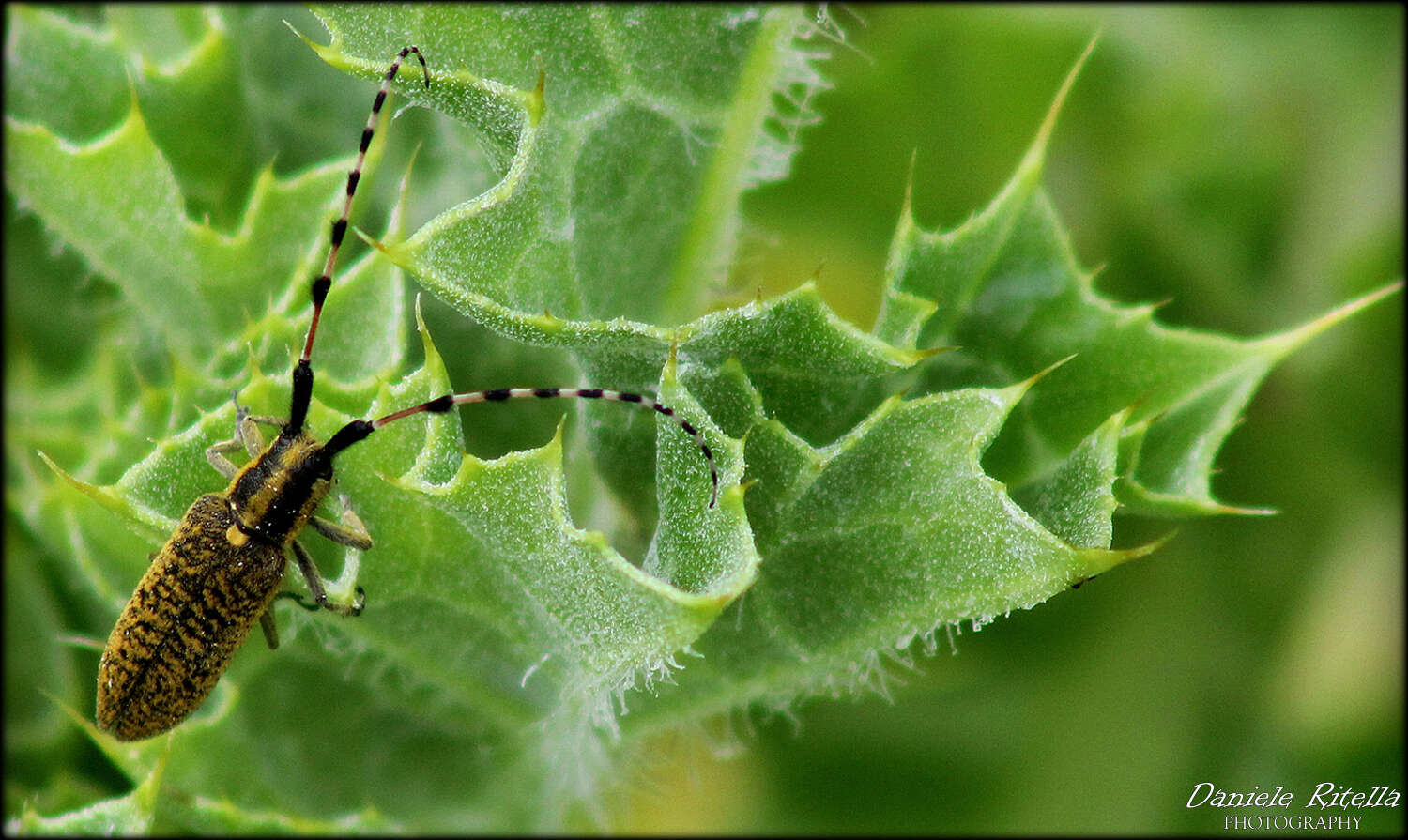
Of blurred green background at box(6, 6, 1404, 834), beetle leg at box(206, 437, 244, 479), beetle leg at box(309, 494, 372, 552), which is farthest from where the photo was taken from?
blurred green background at box(6, 6, 1404, 834)

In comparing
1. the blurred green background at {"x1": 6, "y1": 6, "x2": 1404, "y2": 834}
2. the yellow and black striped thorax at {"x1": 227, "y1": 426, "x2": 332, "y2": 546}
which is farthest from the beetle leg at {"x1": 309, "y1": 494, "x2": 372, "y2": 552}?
the blurred green background at {"x1": 6, "y1": 6, "x2": 1404, "y2": 834}

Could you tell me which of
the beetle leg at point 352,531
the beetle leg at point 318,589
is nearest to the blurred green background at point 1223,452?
the beetle leg at point 318,589

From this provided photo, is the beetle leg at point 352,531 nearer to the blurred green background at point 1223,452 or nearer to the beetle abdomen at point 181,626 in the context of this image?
the beetle abdomen at point 181,626

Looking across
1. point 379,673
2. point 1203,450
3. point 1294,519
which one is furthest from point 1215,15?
point 379,673

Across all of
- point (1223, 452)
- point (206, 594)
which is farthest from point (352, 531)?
point (1223, 452)

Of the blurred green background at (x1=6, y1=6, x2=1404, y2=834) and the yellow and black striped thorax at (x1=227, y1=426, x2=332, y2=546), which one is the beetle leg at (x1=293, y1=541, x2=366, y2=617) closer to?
the yellow and black striped thorax at (x1=227, y1=426, x2=332, y2=546)

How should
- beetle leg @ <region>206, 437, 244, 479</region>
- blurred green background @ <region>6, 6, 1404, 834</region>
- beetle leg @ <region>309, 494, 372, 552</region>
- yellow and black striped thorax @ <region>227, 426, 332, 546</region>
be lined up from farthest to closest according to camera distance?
1. blurred green background @ <region>6, 6, 1404, 834</region>
2. yellow and black striped thorax @ <region>227, 426, 332, 546</region>
3. beetle leg @ <region>206, 437, 244, 479</region>
4. beetle leg @ <region>309, 494, 372, 552</region>

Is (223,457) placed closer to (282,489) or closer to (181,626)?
(282,489)
